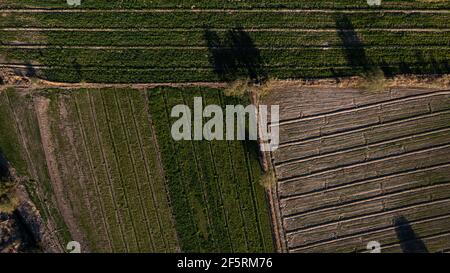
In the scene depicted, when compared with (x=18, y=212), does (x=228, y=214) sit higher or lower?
lower

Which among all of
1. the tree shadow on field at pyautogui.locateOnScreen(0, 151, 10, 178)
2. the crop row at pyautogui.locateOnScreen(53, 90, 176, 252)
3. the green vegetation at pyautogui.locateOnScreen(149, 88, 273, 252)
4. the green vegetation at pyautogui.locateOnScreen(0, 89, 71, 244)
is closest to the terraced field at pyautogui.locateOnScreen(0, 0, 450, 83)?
the crop row at pyautogui.locateOnScreen(53, 90, 176, 252)

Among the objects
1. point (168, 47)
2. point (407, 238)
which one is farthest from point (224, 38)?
point (407, 238)

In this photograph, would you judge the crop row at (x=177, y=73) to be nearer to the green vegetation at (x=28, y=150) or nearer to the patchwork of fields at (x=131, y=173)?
the patchwork of fields at (x=131, y=173)

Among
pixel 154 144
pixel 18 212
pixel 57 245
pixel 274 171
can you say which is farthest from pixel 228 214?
pixel 18 212

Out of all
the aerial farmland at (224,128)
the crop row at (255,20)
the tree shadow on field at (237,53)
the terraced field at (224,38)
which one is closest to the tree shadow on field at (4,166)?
the aerial farmland at (224,128)

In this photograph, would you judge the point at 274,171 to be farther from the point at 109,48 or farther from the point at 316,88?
the point at 109,48

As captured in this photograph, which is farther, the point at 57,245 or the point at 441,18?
the point at 57,245

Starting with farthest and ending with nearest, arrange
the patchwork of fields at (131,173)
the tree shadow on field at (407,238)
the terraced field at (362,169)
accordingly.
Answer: the tree shadow on field at (407,238)
the patchwork of fields at (131,173)
the terraced field at (362,169)
